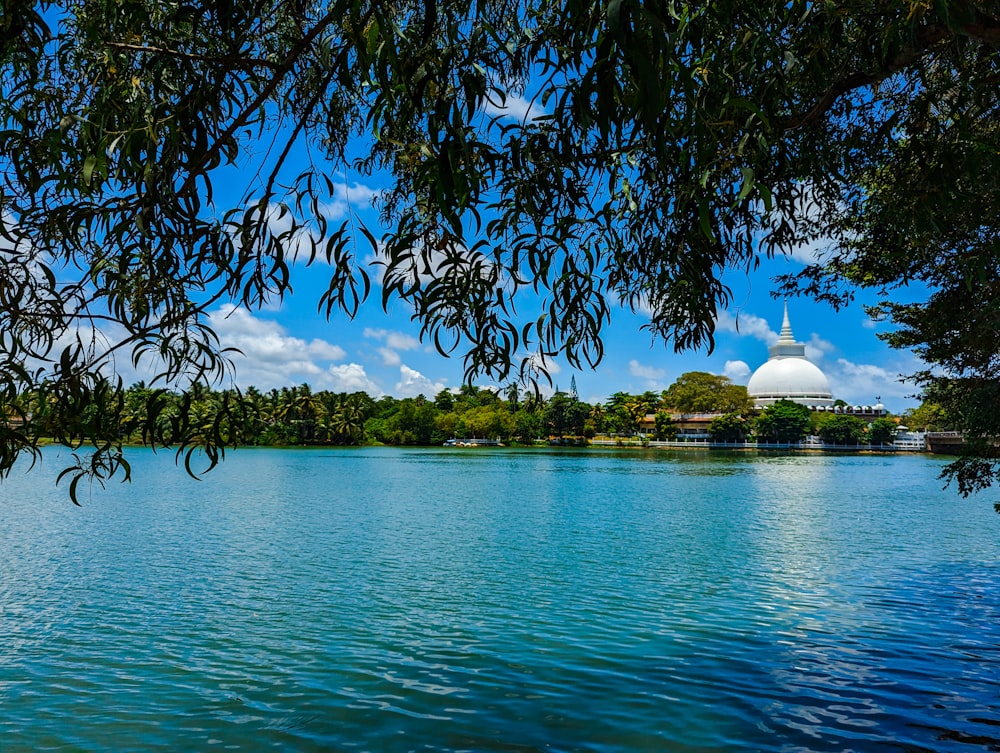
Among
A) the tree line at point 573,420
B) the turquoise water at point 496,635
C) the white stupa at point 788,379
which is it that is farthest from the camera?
the white stupa at point 788,379

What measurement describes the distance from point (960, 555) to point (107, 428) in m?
13.8

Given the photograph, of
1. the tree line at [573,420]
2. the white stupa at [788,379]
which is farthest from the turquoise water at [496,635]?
the white stupa at [788,379]

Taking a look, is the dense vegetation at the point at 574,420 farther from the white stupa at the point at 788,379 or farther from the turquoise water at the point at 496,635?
the turquoise water at the point at 496,635

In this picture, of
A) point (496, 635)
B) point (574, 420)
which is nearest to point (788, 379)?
point (574, 420)

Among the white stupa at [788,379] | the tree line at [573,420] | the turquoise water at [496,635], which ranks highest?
the white stupa at [788,379]

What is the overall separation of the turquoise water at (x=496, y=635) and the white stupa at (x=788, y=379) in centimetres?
8093

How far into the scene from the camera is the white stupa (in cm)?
9362

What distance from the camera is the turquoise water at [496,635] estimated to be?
5.01m

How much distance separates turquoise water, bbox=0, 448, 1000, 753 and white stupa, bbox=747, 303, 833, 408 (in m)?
80.9

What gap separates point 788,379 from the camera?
94438mm

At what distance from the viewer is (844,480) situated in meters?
35.0

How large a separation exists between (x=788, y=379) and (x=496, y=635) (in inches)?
3712

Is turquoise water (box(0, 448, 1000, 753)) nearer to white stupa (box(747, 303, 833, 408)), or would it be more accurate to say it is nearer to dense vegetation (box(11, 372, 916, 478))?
dense vegetation (box(11, 372, 916, 478))

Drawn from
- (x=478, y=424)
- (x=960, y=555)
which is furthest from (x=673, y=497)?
(x=478, y=424)
